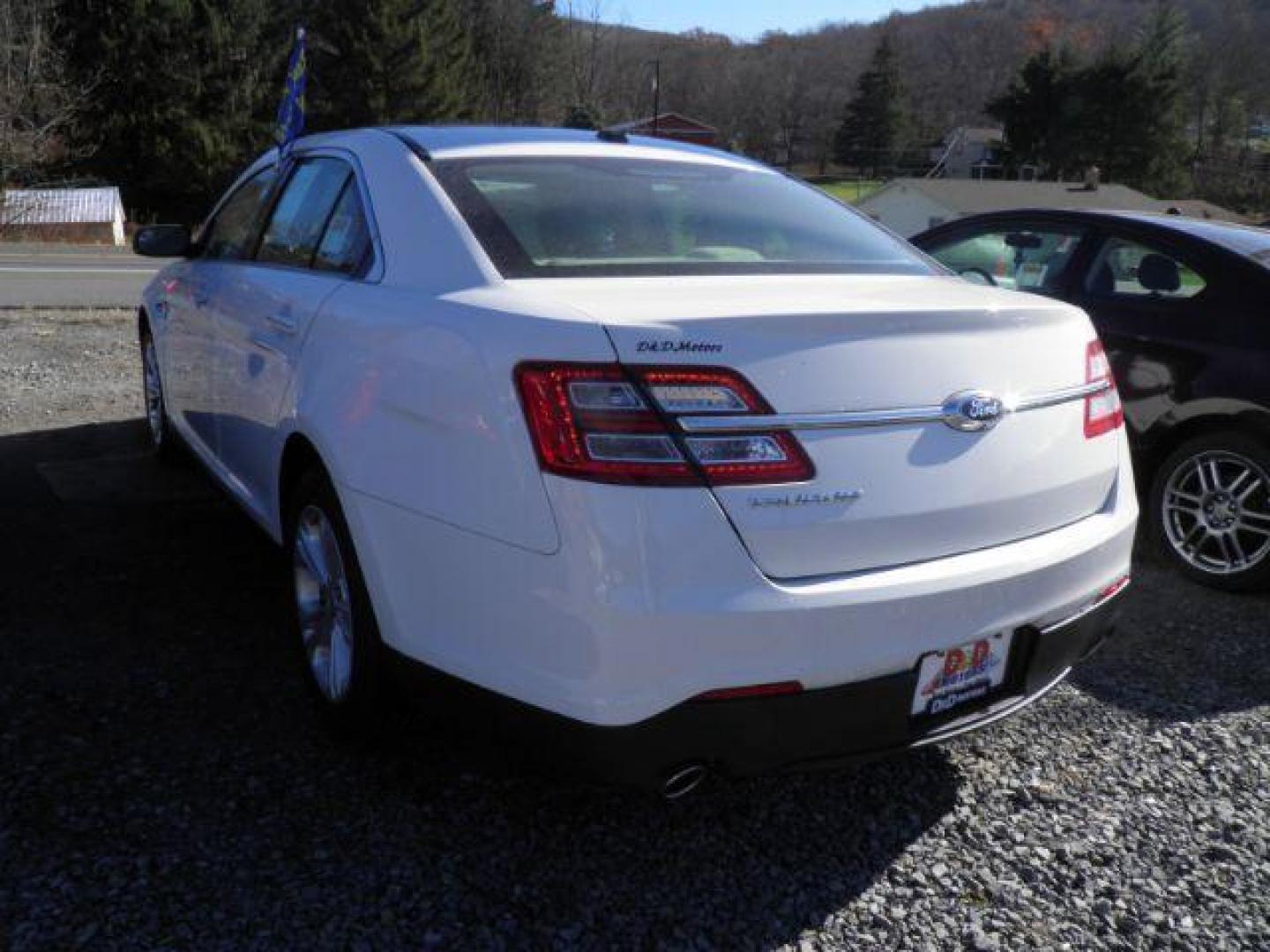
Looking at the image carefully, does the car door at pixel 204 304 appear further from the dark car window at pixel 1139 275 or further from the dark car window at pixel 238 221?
the dark car window at pixel 1139 275

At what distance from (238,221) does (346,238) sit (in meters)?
1.45

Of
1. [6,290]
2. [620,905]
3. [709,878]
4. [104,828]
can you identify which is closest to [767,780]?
[709,878]

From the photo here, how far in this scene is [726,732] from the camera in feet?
6.75

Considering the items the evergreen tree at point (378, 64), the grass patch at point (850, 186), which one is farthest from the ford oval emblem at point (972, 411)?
the grass patch at point (850, 186)

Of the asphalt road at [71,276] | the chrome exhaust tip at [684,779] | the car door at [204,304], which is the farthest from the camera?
the asphalt road at [71,276]

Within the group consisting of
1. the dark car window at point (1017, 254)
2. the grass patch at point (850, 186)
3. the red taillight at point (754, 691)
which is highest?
the dark car window at point (1017, 254)

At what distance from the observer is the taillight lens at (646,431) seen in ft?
6.50

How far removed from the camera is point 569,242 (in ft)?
8.80

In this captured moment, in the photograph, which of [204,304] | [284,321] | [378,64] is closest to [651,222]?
[284,321]

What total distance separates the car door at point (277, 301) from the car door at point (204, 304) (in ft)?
0.47

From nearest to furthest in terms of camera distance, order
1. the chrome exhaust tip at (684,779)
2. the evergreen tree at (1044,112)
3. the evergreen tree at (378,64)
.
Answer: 1. the chrome exhaust tip at (684,779)
2. the evergreen tree at (378,64)
3. the evergreen tree at (1044,112)

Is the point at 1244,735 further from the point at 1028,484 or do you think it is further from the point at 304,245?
the point at 304,245

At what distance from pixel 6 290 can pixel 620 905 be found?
630 inches

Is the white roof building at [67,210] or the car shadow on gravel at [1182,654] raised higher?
the car shadow on gravel at [1182,654]
